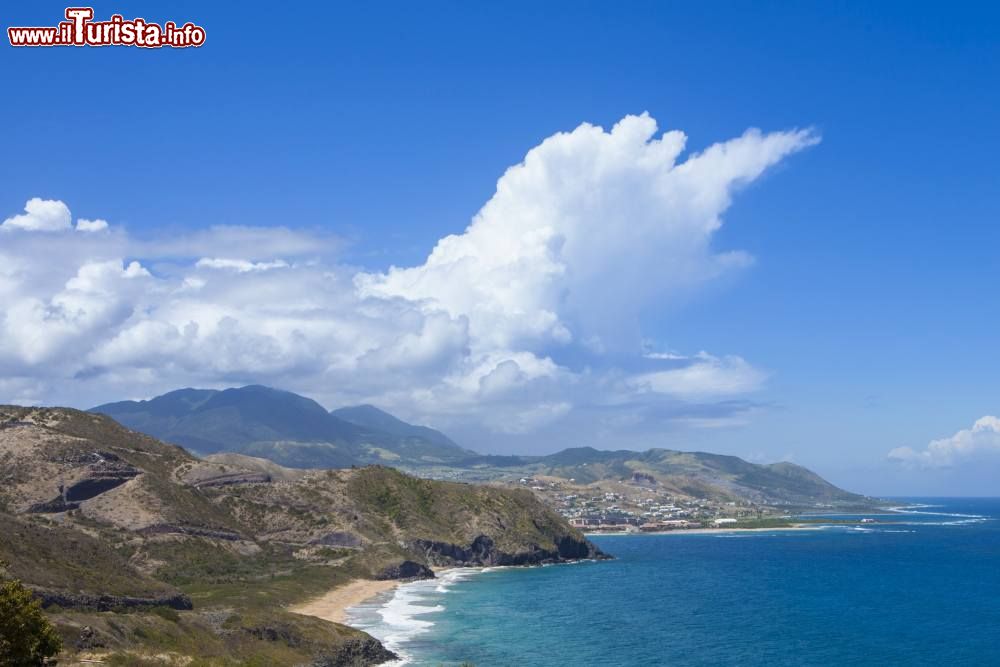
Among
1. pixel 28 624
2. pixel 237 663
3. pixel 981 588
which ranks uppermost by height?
pixel 28 624

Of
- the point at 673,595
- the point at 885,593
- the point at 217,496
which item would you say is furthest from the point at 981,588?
the point at 217,496

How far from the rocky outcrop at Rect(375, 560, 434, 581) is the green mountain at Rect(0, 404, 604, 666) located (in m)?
0.32

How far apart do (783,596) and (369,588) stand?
3023 inches

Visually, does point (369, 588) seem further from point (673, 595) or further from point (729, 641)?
point (729, 641)

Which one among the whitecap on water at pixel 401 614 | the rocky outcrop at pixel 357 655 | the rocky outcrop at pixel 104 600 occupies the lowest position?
the whitecap on water at pixel 401 614

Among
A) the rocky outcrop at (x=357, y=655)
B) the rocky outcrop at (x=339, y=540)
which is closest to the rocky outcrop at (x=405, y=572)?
the rocky outcrop at (x=339, y=540)

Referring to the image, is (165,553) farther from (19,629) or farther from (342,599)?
(19,629)

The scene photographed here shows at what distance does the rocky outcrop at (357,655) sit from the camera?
90.4m

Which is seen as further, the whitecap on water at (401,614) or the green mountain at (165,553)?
the whitecap on water at (401,614)

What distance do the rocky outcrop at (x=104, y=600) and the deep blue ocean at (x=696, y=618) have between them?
84.3 feet

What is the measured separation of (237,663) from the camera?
7944 cm

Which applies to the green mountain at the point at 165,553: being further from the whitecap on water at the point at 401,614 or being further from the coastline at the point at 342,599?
the whitecap on water at the point at 401,614

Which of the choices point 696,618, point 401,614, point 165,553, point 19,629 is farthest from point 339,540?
Result: point 19,629

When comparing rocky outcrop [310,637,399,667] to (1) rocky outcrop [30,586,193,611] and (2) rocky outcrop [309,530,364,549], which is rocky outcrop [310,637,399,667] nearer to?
(1) rocky outcrop [30,586,193,611]
